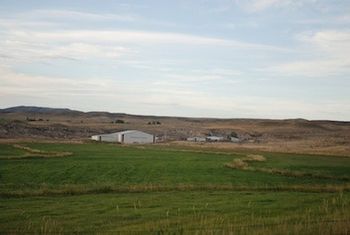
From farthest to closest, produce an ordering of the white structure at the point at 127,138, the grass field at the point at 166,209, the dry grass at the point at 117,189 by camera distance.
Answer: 1. the white structure at the point at 127,138
2. the dry grass at the point at 117,189
3. the grass field at the point at 166,209

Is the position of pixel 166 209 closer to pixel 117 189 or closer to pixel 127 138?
pixel 117 189

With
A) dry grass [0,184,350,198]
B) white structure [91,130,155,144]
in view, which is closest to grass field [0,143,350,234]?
dry grass [0,184,350,198]

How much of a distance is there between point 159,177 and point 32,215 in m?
24.2

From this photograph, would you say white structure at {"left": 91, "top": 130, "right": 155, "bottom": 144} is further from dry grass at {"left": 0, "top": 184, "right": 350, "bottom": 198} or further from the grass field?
dry grass at {"left": 0, "top": 184, "right": 350, "bottom": 198}

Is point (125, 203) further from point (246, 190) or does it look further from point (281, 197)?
point (246, 190)

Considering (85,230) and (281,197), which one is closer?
(85,230)

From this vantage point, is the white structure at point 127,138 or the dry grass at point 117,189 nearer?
the dry grass at point 117,189

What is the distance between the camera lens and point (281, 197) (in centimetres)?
2703

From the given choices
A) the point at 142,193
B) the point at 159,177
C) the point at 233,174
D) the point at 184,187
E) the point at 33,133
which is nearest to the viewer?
the point at 142,193

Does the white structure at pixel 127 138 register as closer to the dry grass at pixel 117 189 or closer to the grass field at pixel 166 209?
the grass field at pixel 166 209

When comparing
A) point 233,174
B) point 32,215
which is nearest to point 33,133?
point 233,174

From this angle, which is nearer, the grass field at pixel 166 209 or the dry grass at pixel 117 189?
the grass field at pixel 166 209

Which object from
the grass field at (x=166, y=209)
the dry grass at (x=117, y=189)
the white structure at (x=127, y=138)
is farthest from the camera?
the white structure at (x=127, y=138)

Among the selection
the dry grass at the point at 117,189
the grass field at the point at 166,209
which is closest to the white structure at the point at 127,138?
the grass field at the point at 166,209
